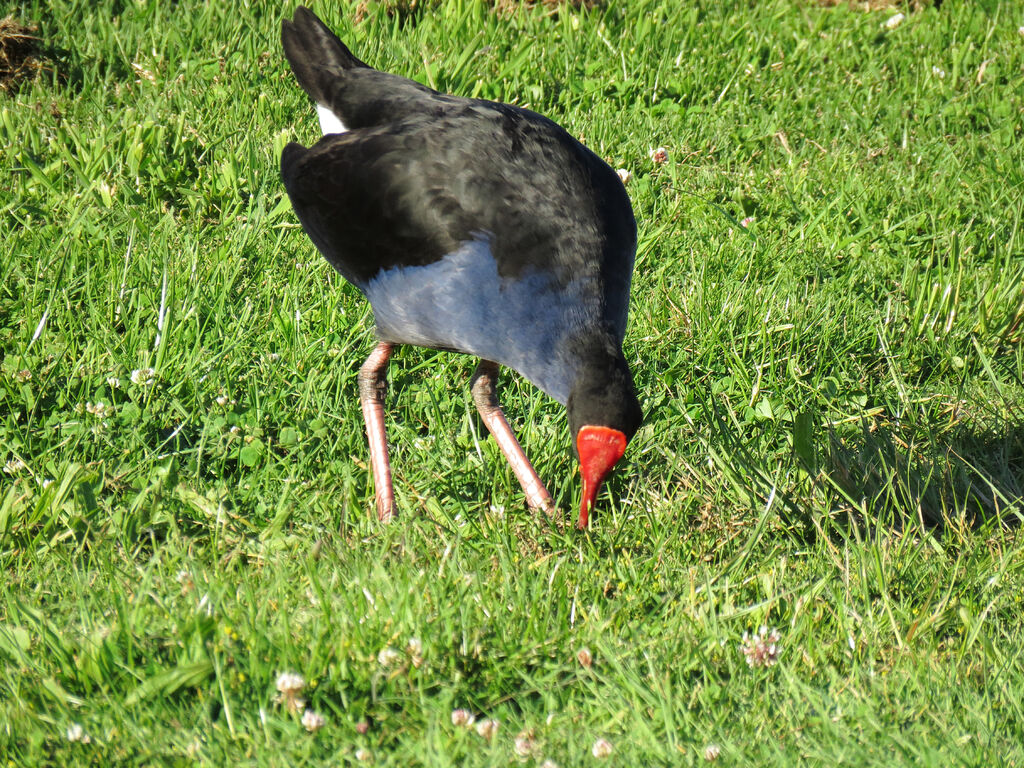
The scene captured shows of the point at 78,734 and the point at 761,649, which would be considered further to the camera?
the point at 761,649

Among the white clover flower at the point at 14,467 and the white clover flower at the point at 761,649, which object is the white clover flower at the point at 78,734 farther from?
the white clover flower at the point at 761,649

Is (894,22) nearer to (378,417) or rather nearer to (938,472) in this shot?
(938,472)

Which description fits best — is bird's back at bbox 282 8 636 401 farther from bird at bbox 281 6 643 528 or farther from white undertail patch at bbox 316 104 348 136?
white undertail patch at bbox 316 104 348 136

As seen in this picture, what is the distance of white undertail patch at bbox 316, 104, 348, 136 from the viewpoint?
14.1 feet

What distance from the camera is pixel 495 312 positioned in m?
3.37

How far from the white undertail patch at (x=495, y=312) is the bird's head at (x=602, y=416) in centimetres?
8

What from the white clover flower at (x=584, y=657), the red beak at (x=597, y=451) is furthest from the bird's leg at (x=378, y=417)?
the white clover flower at (x=584, y=657)

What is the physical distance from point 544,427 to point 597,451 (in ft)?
2.63

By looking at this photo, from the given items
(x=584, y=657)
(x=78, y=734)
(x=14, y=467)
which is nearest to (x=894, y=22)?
(x=584, y=657)

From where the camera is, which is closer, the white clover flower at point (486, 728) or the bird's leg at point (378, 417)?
the white clover flower at point (486, 728)

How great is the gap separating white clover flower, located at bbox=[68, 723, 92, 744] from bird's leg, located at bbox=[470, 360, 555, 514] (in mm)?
1535

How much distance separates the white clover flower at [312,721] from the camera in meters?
2.35

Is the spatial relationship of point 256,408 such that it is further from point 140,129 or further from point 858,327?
point 858,327

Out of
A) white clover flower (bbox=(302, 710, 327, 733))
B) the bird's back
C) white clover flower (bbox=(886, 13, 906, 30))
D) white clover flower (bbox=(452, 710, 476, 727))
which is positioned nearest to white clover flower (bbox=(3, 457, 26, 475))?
the bird's back
